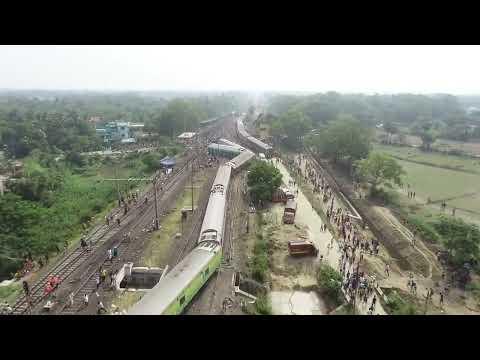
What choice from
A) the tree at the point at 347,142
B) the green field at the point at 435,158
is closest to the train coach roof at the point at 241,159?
the tree at the point at 347,142

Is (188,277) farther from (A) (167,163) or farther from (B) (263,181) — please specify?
(A) (167,163)

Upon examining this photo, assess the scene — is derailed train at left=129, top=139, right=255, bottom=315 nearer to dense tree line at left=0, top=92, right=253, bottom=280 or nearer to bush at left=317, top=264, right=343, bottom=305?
bush at left=317, top=264, right=343, bottom=305

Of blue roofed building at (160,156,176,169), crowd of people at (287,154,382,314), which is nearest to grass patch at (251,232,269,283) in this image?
crowd of people at (287,154,382,314)

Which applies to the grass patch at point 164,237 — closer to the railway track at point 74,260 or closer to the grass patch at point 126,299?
the railway track at point 74,260

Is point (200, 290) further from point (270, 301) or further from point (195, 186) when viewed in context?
point (195, 186)
